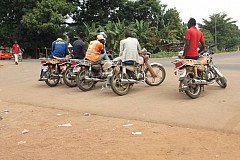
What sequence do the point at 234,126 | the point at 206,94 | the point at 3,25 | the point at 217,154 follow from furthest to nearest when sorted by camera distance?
the point at 3,25 → the point at 206,94 → the point at 234,126 → the point at 217,154

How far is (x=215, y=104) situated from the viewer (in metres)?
6.80

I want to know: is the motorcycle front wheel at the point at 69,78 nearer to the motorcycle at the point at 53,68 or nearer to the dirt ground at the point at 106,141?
the motorcycle at the point at 53,68

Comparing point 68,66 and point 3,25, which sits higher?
point 3,25

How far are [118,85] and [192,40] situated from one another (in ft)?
7.04

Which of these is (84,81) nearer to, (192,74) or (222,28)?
(192,74)

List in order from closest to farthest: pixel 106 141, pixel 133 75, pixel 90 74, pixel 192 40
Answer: pixel 106 141 < pixel 192 40 < pixel 133 75 < pixel 90 74

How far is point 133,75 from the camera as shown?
28.4 ft

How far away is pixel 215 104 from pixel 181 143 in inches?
98.3

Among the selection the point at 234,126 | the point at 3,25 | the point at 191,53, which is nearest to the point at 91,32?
the point at 3,25

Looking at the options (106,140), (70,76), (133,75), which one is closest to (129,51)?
(133,75)

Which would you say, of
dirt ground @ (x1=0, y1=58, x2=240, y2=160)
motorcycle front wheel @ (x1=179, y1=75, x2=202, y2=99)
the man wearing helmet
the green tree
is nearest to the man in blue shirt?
the man wearing helmet

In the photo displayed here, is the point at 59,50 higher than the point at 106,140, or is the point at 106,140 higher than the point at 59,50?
the point at 59,50

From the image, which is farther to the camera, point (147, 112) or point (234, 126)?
point (147, 112)

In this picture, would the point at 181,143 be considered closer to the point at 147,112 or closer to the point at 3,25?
the point at 147,112
